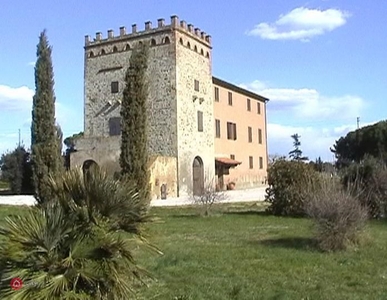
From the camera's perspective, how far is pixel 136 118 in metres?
15.5

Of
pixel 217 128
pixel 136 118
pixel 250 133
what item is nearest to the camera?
pixel 136 118

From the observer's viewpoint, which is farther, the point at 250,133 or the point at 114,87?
the point at 250,133

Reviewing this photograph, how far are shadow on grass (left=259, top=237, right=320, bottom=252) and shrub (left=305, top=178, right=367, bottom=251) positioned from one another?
0.22 m

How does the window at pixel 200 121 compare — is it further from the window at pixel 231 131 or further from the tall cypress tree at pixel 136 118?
the tall cypress tree at pixel 136 118

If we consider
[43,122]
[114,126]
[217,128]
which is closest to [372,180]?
[43,122]

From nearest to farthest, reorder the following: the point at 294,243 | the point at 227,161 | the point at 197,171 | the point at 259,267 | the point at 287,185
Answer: the point at 259,267, the point at 294,243, the point at 287,185, the point at 197,171, the point at 227,161

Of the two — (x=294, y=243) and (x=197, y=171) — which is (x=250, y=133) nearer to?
(x=197, y=171)

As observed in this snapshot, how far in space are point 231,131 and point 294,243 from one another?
33.1m

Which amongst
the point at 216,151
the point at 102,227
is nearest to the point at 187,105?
the point at 216,151

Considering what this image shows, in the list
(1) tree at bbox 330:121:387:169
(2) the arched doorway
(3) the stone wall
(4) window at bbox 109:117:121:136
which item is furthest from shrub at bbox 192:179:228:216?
(1) tree at bbox 330:121:387:169

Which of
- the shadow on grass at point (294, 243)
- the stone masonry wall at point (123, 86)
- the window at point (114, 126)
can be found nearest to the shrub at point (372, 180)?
the shadow on grass at point (294, 243)

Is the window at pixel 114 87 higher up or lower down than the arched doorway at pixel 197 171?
higher up

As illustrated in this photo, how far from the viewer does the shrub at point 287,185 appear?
16.7 m

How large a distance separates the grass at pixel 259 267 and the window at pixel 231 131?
99.8 feet
